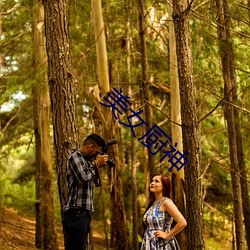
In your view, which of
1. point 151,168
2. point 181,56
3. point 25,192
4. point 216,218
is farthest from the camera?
point 25,192

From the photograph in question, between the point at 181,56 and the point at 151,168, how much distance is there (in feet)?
19.3

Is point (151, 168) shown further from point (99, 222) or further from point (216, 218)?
point (99, 222)

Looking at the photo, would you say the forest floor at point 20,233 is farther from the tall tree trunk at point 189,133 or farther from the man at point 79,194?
the man at point 79,194

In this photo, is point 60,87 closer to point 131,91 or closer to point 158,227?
point 158,227

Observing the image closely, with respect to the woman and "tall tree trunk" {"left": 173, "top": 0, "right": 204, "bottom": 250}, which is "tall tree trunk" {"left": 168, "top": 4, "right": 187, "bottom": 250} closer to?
"tall tree trunk" {"left": 173, "top": 0, "right": 204, "bottom": 250}

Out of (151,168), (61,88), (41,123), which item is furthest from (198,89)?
(61,88)

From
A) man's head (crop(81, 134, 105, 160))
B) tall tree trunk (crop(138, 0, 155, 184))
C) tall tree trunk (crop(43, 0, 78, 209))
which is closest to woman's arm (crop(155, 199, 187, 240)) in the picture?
man's head (crop(81, 134, 105, 160))

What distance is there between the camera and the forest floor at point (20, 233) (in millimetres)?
12586

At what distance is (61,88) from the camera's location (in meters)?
6.21

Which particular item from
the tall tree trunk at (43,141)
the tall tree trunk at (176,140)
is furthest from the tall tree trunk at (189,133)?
the tall tree trunk at (43,141)

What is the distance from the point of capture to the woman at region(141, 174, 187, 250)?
5.47m

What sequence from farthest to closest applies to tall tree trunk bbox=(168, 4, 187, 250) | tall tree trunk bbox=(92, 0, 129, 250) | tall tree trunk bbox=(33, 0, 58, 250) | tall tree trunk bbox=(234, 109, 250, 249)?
1. tall tree trunk bbox=(33, 0, 58, 250)
2. tall tree trunk bbox=(92, 0, 129, 250)
3. tall tree trunk bbox=(234, 109, 250, 249)
4. tall tree trunk bbox=(168, 4, 187, 250)

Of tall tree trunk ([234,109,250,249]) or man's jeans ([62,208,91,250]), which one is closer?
man's jeans ([62,208,91,250])

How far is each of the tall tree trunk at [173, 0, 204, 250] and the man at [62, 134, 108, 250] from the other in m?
1.59
